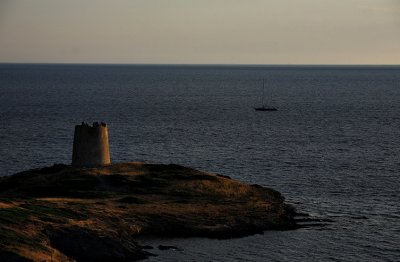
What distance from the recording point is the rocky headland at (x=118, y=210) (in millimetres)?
50000

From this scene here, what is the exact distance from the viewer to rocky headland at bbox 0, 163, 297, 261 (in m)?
50.0

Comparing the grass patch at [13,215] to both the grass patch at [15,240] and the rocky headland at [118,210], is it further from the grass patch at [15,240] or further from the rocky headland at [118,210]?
the grass patch at [15,240]

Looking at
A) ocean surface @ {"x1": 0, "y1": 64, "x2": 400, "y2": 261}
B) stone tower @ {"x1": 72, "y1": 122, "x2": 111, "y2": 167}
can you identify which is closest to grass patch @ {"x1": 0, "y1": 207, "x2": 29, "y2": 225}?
ocean surface @ {"x1": 0, "y1": 64, "x2": 400, "y2": 261}

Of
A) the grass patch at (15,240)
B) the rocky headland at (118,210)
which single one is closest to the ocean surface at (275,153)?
the rocky headland at (118,210)

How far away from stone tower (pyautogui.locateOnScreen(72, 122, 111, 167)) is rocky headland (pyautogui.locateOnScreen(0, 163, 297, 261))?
38.0 inches

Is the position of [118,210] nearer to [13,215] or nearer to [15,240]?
[13,215]

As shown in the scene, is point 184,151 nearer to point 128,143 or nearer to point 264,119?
point 128,143

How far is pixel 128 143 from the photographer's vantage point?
110312 mm

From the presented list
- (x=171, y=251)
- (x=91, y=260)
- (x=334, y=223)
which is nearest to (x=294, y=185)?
(x=334, y=223)

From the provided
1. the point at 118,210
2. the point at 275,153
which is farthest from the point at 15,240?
the point at 275,153

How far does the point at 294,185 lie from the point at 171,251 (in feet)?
86.2

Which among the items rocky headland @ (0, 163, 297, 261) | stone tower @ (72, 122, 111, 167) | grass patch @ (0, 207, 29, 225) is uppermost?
stone tower @ (72, 122, 111, 167)

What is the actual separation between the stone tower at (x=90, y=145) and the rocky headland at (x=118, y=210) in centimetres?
97

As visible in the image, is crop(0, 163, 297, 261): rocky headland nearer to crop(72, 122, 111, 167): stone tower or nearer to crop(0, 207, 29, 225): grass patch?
crop(0, 207, 29, 225): grass patch
